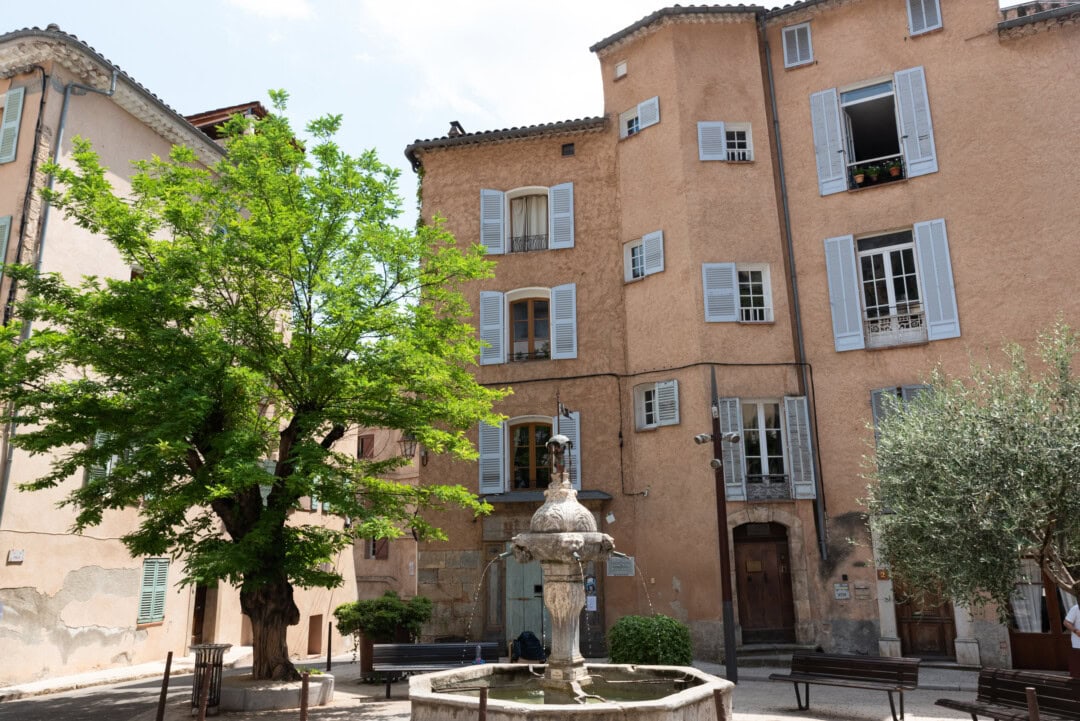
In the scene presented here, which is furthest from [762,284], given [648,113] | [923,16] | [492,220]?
[923,16]

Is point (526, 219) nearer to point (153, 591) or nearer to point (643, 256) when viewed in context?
point (643, 256)

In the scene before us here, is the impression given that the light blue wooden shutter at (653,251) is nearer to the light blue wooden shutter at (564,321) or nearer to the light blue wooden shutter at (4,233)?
the light blue wooden shutter at (564,321)

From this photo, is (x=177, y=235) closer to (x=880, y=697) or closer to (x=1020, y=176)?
(x=880, y=697)

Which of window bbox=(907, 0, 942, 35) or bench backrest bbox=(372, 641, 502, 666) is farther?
window bbox=(907, 0, 942, 35)

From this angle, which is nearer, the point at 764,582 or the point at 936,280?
the point at 936,280

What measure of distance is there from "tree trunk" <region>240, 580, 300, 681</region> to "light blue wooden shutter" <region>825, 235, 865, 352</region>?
12.4m

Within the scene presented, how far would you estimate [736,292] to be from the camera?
18.0 metres

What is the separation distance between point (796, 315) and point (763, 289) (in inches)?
37.2

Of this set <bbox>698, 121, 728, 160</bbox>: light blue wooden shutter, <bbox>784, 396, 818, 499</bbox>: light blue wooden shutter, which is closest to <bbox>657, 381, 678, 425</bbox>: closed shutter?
<bbox>784, 396, 818, 499</bbox>: light blue wooden shutter

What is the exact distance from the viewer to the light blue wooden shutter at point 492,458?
18.7 meters

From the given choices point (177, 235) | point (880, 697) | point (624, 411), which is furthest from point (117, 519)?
point (880, 697)

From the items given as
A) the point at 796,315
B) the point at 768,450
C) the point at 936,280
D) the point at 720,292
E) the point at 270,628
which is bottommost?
the point at 270,628

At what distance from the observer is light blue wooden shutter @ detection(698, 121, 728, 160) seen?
Answer: 1884cm

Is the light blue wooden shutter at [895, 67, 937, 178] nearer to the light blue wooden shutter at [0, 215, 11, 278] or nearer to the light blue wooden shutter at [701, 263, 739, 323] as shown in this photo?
the light blue wooden shutter at [701, 263, 739, 323]
